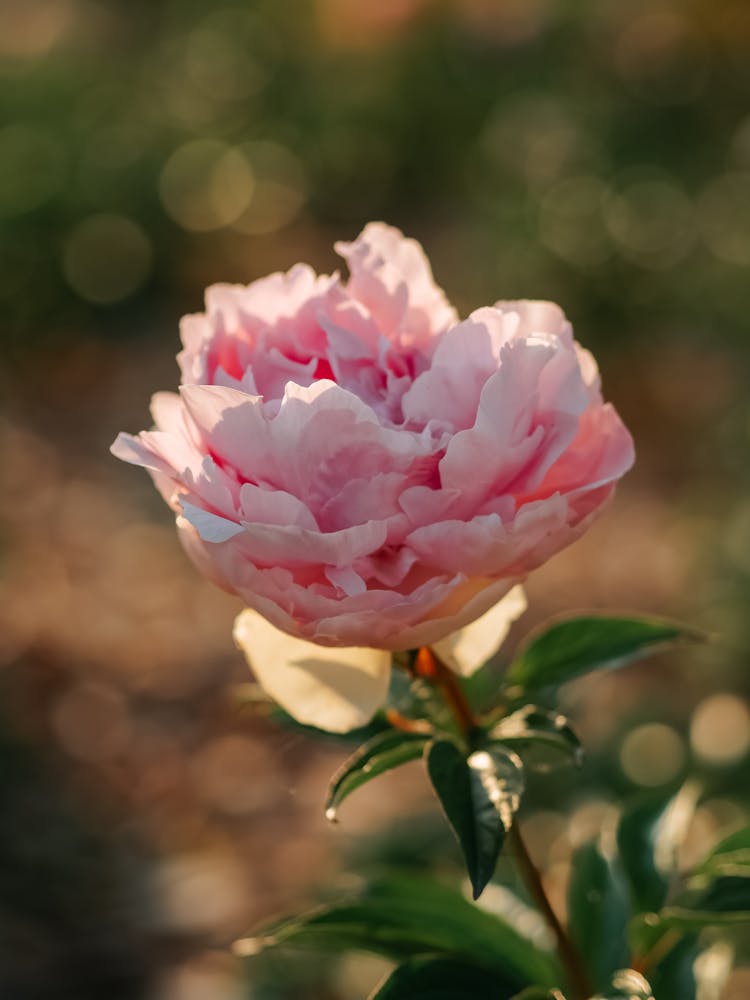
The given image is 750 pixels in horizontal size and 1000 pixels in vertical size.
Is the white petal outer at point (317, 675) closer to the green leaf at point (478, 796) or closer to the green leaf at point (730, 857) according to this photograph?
the green leaf at point (478, 796)

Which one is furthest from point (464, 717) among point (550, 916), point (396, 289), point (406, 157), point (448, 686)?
point (406, 157)

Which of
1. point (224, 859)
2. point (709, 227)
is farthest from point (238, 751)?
point (709, 227)

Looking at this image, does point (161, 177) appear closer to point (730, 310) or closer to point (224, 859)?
point (730, 310)

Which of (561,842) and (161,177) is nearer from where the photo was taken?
(561,842)

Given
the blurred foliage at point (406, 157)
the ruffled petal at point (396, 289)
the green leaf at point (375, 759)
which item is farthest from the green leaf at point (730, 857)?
the blurred foliage at point (406, 157)

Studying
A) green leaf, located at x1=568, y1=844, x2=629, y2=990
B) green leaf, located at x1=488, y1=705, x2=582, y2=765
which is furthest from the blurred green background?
green leaf, located at x1=488, y1=705, x2=582, y2=765

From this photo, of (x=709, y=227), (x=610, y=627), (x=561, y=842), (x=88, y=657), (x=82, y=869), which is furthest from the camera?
(x=709, y=227)

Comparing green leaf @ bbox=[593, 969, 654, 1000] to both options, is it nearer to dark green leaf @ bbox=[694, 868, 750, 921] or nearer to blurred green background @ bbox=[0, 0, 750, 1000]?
dark green leaf @ bbox=[694, 868, 750, 921]

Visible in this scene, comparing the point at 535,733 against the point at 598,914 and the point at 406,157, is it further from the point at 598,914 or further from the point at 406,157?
the point at 406,157

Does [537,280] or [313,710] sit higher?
[537,280]
